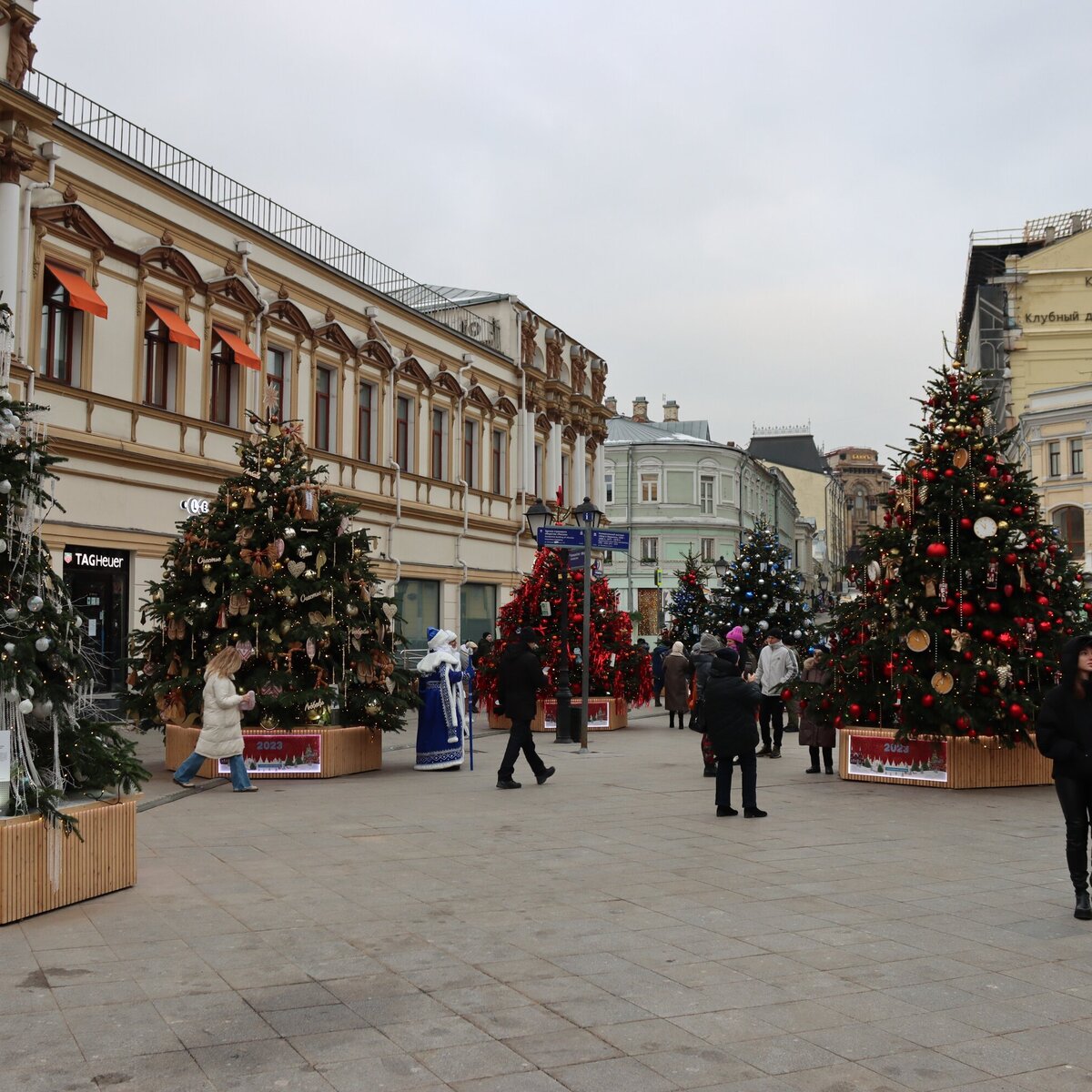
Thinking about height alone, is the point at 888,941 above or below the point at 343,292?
below

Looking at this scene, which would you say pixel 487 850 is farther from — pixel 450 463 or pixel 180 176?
pixel 450 463

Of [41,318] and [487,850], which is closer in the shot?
[487,850]

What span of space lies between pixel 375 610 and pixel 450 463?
19.5 meters

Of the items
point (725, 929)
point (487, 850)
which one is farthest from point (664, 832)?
point (725, 929)

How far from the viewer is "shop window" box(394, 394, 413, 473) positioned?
32219 millimetres

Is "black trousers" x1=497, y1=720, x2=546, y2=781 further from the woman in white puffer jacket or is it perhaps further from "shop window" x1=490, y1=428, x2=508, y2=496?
"shop window" x1=490, y1=428, x2=508, y2=496

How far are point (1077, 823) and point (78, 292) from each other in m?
18.5

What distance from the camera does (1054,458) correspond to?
1964 inches

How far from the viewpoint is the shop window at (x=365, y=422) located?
1211 inches

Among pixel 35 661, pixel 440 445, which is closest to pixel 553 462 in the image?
pixel 440 445

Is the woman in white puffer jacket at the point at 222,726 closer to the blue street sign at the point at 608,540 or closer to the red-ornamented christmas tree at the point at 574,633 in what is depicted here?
the blue street sign at the point at 608,540

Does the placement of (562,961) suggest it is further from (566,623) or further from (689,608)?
(689,608)

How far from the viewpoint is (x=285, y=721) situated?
584 inches

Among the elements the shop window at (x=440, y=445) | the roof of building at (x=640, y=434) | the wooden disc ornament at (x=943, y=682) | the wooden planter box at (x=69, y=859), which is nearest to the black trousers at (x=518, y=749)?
the wooden disc ornament at (x=943, y=682)
